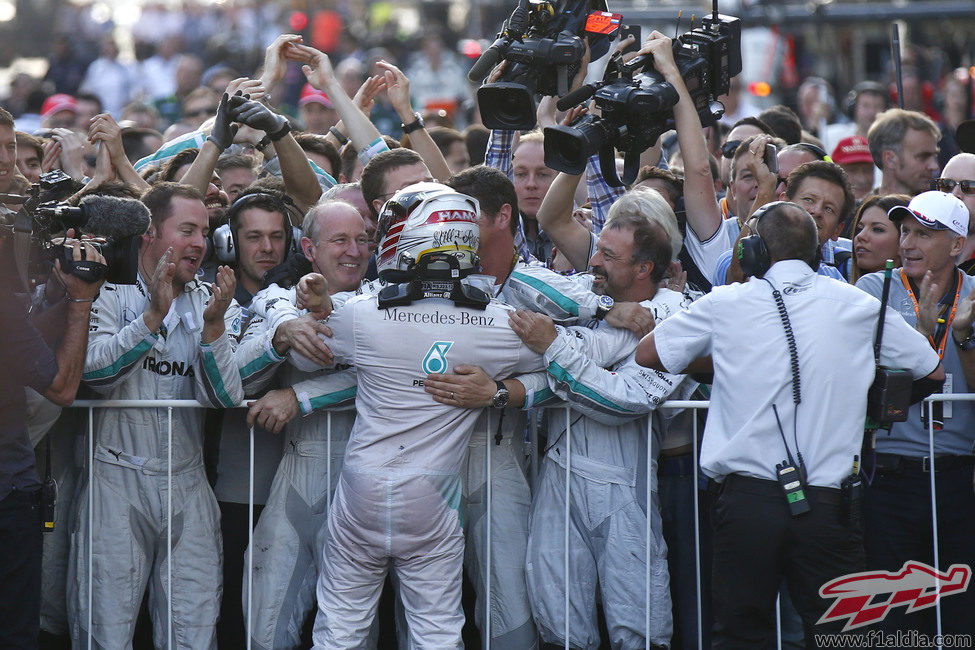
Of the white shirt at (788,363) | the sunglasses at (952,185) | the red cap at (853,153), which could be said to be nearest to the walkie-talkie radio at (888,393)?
the white shirt at (788,363)

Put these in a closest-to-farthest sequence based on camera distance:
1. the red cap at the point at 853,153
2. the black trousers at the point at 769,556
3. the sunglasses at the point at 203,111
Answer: the black trousers at the point at 769,556, the red cap at the point at 853,153, the sunglasses at the point at 203,111

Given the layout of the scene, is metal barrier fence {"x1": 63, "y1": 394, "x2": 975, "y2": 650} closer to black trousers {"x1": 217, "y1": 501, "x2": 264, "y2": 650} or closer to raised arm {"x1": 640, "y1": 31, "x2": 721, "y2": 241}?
black trousers {"x1": 217, "y1": 501, "x2": 264, "y2": 650}

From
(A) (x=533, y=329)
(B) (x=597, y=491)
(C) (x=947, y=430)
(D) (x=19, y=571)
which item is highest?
(A) (x=533, y=329)

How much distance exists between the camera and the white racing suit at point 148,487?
15.5ft

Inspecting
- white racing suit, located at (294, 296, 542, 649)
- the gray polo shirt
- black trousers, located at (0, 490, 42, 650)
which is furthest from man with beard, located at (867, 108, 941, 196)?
black trousers, located at (0, 490, 42, 650)

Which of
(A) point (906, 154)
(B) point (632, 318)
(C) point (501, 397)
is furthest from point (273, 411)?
(A) point (906, 154)

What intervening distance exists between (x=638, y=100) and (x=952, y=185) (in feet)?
6.34

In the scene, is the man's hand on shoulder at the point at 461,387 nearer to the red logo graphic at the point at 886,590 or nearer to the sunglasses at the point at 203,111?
the red logo graphic at the point at 886,590

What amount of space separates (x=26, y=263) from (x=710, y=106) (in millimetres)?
2978

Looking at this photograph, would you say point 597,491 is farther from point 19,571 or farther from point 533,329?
point 19,571

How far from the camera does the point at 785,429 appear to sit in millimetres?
4352

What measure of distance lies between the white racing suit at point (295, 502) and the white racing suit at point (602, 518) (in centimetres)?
85

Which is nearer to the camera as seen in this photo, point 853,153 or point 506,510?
point 506,510

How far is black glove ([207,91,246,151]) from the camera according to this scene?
5.74 metres
